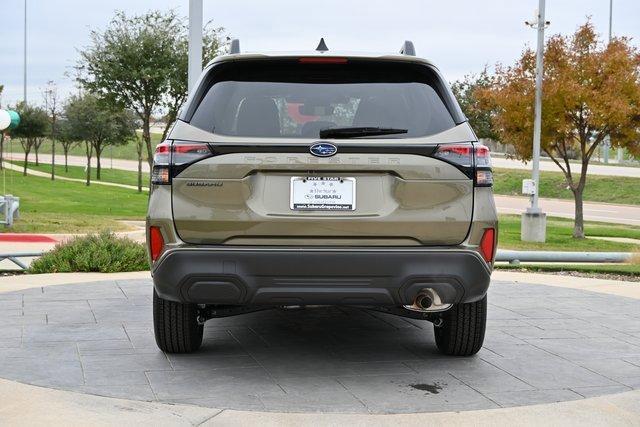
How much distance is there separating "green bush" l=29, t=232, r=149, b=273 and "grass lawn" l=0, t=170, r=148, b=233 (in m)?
7.36

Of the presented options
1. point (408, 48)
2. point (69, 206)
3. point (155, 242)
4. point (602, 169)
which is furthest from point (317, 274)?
point (602, 169)

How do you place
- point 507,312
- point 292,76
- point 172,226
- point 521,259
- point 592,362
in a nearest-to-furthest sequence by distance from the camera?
point 172,226, point 292,76, point 592,362, point 507,312, point 521,259

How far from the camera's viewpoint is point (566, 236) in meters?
23.3

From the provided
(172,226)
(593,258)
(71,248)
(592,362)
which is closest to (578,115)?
(593,258)

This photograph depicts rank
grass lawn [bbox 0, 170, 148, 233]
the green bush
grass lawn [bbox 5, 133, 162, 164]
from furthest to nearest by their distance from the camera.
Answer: grass lawn [bbox 5, 133, 162, 164] → grass lawn [bbox 0, 170, 148, 233] → the green bush

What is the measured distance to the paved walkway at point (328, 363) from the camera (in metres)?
4.49

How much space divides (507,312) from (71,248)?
5.48 m

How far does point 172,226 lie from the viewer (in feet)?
15.4

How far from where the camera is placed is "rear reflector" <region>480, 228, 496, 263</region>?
15.6 feet

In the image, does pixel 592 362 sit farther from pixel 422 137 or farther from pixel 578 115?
pixel 578 115

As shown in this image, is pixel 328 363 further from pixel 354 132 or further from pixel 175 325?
pixel 354 132

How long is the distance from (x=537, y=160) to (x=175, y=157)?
727 inches

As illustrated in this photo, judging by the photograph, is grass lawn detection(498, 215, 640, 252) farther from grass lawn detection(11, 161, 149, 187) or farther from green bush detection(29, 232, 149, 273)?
grass lawn detection(11, 161, 149, 187)

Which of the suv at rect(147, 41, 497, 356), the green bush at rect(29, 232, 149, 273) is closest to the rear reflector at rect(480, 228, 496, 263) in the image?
the suv at rect(147, 41, 497, 356)
